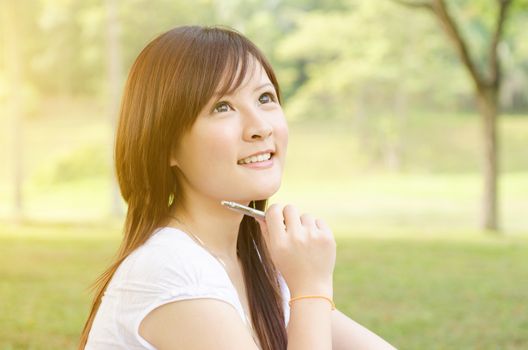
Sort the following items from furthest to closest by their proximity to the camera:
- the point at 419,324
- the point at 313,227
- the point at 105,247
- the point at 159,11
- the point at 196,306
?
the point at 159,11 < the point at 105,247 < the point at 419,324 < the point at 313,227 < the point at 196,306

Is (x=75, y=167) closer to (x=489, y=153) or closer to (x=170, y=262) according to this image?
(x=489, y=153)

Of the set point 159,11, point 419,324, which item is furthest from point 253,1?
point 419,324

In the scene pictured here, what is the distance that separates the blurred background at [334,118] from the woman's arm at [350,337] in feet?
22.0

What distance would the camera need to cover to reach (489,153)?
10.0 meters

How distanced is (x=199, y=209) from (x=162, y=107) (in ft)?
0.74

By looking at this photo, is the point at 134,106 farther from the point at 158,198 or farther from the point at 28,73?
the point at 28,73

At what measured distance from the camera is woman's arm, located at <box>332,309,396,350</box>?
1798 millimetres

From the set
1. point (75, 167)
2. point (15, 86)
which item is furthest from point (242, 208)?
point (75, 167)

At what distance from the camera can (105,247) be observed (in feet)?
30.6

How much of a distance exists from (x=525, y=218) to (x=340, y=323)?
15.4 metres

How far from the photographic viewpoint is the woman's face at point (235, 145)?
1.52 m

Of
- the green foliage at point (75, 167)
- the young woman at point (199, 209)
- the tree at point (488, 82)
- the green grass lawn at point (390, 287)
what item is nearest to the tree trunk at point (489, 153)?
the tree at point (488, 82)

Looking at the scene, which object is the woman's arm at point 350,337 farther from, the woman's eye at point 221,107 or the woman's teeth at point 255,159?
the woman's eye at point 221,107

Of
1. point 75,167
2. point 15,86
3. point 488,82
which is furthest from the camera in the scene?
point 75,167
